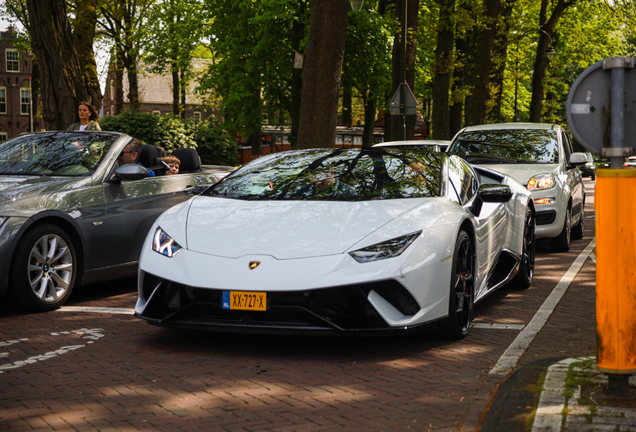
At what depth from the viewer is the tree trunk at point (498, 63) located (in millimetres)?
23969

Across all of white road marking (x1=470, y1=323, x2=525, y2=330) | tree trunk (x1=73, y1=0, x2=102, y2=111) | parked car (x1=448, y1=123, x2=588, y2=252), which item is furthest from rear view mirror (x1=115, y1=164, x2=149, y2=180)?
tree trunk (x1=73, y1=0, x2=102, y2=111)

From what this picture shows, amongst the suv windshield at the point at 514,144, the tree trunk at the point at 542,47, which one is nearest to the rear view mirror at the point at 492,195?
the suv windshield at the point at 514,144

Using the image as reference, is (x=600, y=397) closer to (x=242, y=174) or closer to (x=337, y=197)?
(x=337, y=197)

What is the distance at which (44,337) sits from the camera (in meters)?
5.56

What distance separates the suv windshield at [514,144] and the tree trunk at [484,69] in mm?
11679

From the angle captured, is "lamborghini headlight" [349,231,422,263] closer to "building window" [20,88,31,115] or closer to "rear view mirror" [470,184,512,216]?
"rear view mirror" [470,184,512,216]

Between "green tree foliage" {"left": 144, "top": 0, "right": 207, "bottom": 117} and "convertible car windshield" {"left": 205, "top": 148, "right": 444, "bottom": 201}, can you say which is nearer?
"convertible car windshield" {"left": 205, "top": 148, "right": 444, "bottom": 201}

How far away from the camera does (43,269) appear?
6.50 meters

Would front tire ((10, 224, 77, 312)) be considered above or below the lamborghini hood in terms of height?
below

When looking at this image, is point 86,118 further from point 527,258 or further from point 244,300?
point 244,300

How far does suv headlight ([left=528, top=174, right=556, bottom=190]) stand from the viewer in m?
10.7

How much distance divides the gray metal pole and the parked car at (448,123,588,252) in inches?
271

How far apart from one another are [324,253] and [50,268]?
2.89 meters

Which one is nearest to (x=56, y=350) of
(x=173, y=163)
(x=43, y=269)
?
(x=43, y=269)
